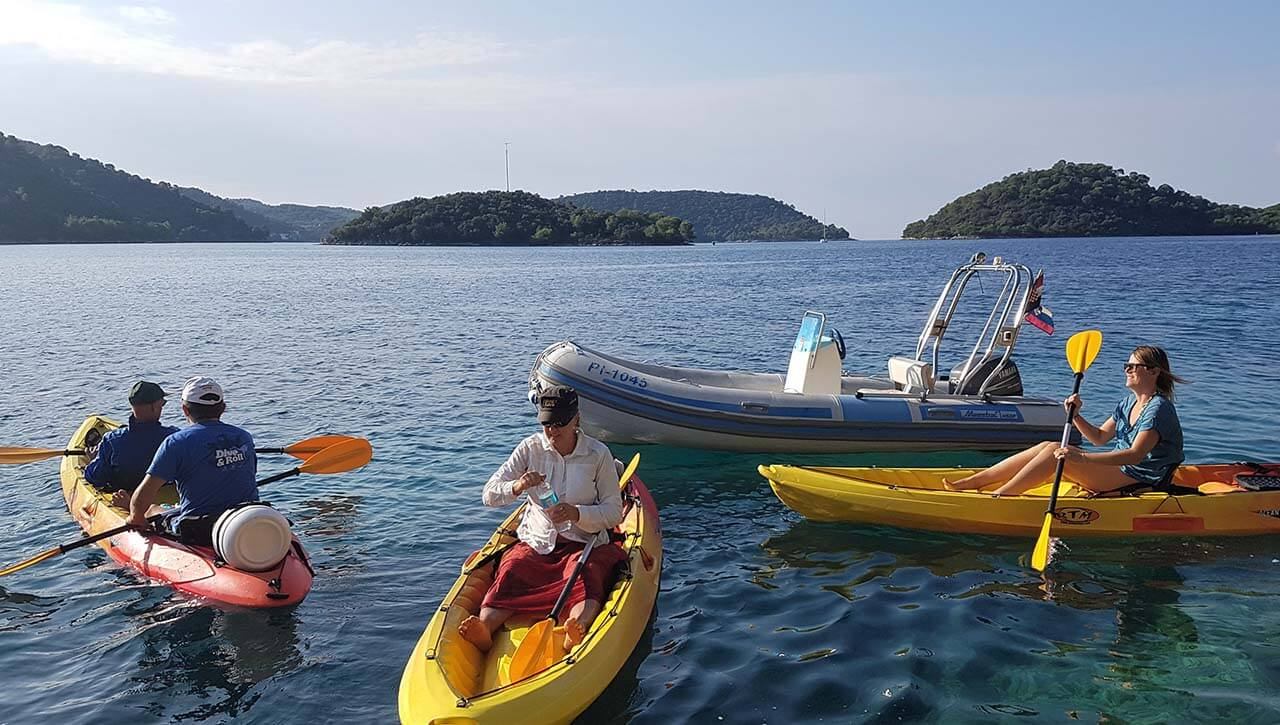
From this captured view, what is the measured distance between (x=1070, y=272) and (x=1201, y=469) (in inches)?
1723

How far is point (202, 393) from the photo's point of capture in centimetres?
682

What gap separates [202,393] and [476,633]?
3.06m

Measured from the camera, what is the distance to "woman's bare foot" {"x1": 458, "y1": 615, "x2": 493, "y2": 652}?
5281mm

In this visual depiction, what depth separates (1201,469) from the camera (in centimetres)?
859

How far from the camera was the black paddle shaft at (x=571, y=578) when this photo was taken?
17.9ft

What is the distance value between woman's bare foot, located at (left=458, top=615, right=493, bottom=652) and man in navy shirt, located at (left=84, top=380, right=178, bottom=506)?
404 cm

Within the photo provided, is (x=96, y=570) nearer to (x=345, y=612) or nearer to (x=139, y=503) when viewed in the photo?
(x=139, y=503)

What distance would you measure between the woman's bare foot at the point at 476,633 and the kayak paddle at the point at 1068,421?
4.34 meters

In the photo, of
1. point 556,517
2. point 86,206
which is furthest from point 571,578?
point 86,206

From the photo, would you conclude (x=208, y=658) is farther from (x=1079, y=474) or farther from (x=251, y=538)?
(x=1079, y=474)

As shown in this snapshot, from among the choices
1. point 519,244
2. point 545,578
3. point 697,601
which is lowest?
point 697,601

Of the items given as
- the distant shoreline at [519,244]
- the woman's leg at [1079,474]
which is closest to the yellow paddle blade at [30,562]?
the woman's leg at [1079,474]

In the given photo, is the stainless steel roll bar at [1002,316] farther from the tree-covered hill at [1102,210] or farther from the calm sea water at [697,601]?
the tree-covered hill at [1102,210]

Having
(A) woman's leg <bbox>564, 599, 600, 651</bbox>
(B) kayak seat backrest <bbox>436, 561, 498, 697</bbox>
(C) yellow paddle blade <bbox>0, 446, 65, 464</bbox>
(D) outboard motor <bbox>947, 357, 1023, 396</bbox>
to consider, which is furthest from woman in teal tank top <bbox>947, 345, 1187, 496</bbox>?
(C) yellow paddle blade <bbox>0, 446, 65, 464</bbox>
